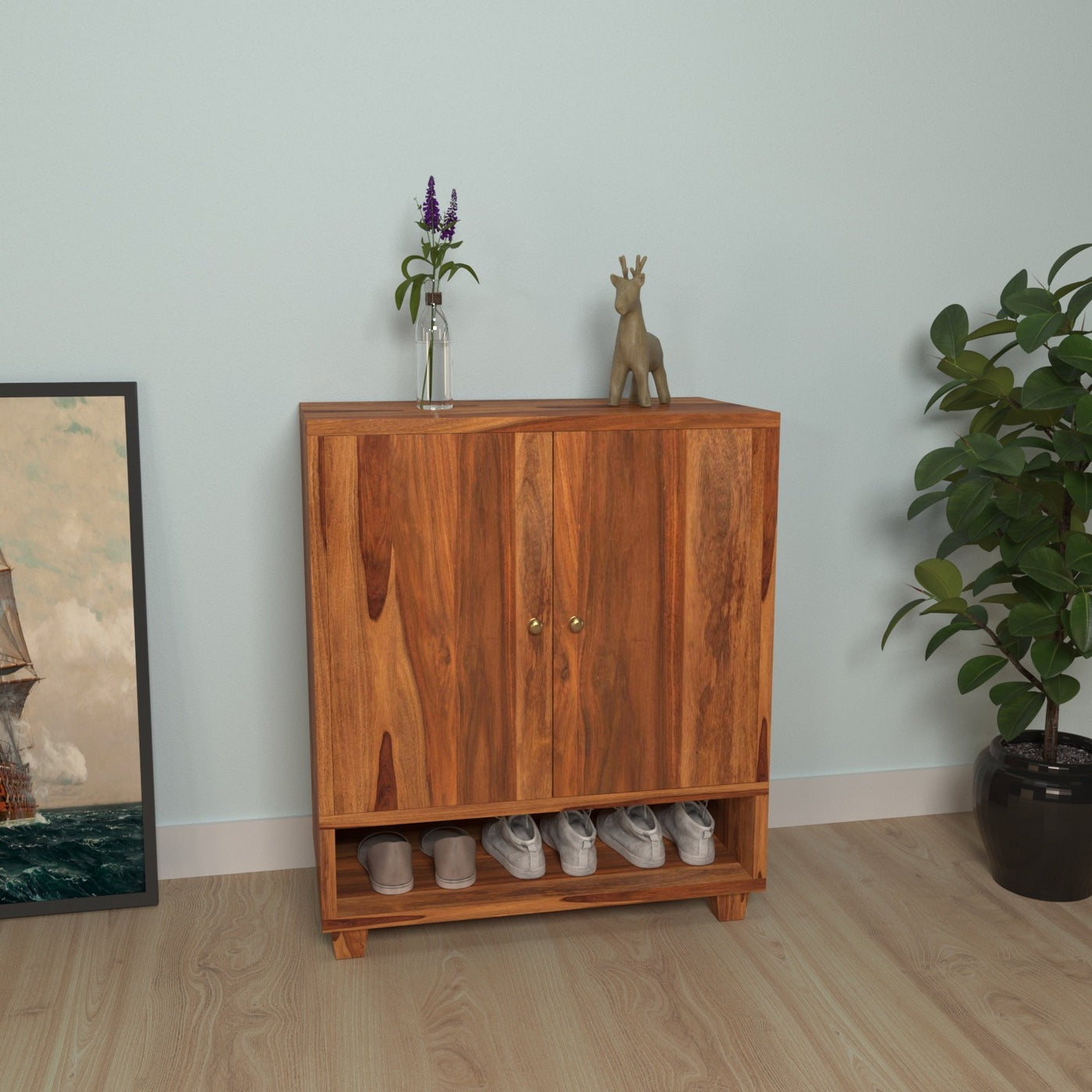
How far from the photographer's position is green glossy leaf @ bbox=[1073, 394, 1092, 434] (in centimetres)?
203

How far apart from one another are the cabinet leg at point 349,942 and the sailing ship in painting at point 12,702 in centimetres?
68

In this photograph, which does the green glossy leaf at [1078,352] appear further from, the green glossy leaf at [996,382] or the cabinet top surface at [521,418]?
the cabinet top surface at [521,418]

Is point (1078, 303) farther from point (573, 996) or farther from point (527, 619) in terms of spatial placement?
point (573, 996)

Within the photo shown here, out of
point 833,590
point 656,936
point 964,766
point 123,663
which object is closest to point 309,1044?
point 656,936

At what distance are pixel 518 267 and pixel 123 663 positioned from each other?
112 centimetres

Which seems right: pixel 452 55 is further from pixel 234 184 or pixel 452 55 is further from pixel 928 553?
pixel 928 553

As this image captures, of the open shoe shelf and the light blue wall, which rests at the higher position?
the light blue wall

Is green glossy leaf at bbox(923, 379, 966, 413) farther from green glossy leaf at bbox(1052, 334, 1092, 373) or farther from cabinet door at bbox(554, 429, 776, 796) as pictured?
cabinet door at bbox(554, 429, 776, 796)

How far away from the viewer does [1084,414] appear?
6.68 feet

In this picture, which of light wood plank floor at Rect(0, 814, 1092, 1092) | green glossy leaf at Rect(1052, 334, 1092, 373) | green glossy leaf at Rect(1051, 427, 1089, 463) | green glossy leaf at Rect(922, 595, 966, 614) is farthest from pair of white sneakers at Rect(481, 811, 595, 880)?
Result: green glossy leaf at Rect(1052, 334, 1092, 373)

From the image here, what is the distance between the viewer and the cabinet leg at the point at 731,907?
7.29 feet

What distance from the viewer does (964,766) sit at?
2.75m

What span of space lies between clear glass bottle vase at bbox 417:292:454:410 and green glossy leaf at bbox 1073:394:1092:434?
115cm

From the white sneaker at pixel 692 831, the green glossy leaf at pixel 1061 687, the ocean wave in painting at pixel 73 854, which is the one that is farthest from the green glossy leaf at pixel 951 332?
the ocean wave in painting at pixel 73 854
